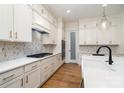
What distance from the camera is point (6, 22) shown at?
1694 mm

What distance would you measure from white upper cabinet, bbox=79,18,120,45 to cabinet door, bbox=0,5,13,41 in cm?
430

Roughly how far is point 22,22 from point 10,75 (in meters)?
1.19

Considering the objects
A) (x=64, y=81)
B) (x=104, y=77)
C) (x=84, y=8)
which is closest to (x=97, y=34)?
(x=84, y=8)

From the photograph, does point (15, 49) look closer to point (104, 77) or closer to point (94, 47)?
point (104, 77)

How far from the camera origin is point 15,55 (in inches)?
94.2

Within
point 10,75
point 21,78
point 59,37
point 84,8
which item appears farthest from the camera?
point 59,37

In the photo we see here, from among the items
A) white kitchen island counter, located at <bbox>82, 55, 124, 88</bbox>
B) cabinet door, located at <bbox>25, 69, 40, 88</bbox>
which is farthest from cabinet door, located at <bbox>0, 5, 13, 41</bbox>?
white kitchen island counter, located at <bbox>82, 55, 124, 88</bbox>

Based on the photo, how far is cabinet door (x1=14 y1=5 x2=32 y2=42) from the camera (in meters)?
1.97

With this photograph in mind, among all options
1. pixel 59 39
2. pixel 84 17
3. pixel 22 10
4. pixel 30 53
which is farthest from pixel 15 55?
pixel 84 17

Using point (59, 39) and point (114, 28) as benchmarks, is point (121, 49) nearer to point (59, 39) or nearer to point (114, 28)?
point (114, 28)

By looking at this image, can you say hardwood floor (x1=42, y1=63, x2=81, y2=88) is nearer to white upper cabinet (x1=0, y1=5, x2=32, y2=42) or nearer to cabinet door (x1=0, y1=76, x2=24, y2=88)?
cabinet door (x1=0, y1=76, x2=24, y2=88)

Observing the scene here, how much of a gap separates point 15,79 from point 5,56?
27.7 inches

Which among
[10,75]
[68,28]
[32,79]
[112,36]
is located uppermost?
[68,28]

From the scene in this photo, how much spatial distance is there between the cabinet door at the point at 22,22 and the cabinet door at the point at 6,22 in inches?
5.8
